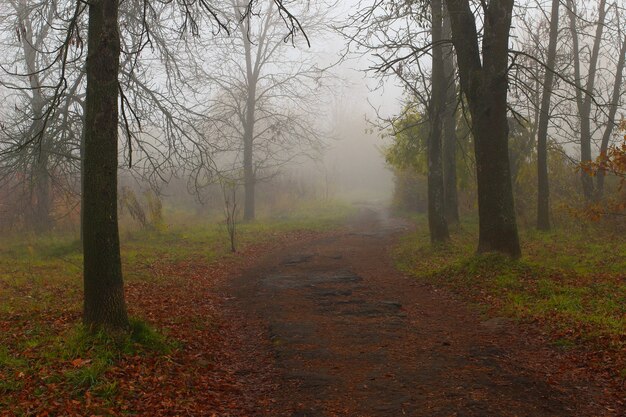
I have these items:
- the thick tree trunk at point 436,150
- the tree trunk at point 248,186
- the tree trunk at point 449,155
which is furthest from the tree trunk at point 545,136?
the tree trunk at point 248,186

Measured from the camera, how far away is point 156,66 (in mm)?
19125

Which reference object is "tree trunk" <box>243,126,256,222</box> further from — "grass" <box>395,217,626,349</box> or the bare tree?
"grass" <box>395,217,626,349</box>

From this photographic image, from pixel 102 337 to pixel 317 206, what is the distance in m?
26.3

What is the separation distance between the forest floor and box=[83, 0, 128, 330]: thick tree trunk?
0.48m

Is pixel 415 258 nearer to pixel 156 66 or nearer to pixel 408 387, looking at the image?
pixel 408 387

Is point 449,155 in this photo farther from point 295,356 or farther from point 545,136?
point 295,356

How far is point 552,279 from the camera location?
9.23 meters

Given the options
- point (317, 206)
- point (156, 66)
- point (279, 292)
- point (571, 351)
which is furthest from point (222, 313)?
point (317, 206)

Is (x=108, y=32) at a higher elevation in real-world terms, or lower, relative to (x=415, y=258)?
higher

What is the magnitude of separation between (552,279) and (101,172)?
300 inches

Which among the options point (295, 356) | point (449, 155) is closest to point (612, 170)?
point (449, 155)

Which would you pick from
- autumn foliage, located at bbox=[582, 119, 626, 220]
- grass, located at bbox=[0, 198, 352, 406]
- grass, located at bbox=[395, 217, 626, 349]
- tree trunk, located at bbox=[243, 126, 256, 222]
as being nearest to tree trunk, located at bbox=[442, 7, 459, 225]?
grass, located at bbox=[395, 217, 626, 349]

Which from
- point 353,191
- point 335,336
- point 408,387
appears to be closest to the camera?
point 408,387

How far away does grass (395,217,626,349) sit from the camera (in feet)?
23.0
